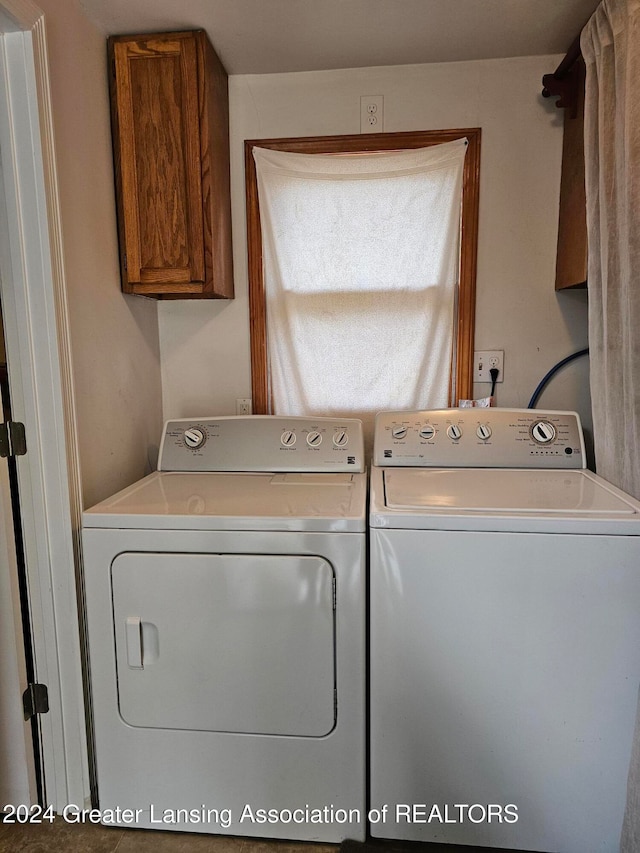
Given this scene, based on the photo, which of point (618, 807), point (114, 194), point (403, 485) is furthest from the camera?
point (114, 194)

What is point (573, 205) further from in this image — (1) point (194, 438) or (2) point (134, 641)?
(2) point (134, 641)

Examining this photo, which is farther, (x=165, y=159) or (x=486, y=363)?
(x=486, y=363)

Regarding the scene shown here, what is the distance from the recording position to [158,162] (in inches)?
66.8

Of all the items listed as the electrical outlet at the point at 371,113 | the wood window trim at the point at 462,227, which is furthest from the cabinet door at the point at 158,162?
the electrical outlet at the point at 371,113

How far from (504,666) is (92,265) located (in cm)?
156

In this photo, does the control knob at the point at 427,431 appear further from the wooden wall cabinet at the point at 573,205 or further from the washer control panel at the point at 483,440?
the wooden wall cabinet at the point at 573,205

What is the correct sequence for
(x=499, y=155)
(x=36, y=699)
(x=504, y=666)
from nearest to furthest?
(x=504, y=666) → (x=36, y=699) → (x=499, y=155)

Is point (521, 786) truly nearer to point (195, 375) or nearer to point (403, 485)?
point (403, 485)

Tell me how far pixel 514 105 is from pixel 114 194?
1.43 metres

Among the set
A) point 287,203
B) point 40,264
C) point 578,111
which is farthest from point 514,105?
point 40,264

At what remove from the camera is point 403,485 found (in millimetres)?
1499

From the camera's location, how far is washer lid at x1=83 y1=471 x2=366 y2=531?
4.22ft

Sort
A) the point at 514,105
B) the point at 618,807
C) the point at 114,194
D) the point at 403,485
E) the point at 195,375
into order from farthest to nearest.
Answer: the point at 195,375, the point at 514,105, the point at 114,194, the point at 403,485, the point at 618,807

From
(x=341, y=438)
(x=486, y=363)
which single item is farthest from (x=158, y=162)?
(x=486, y=363)
